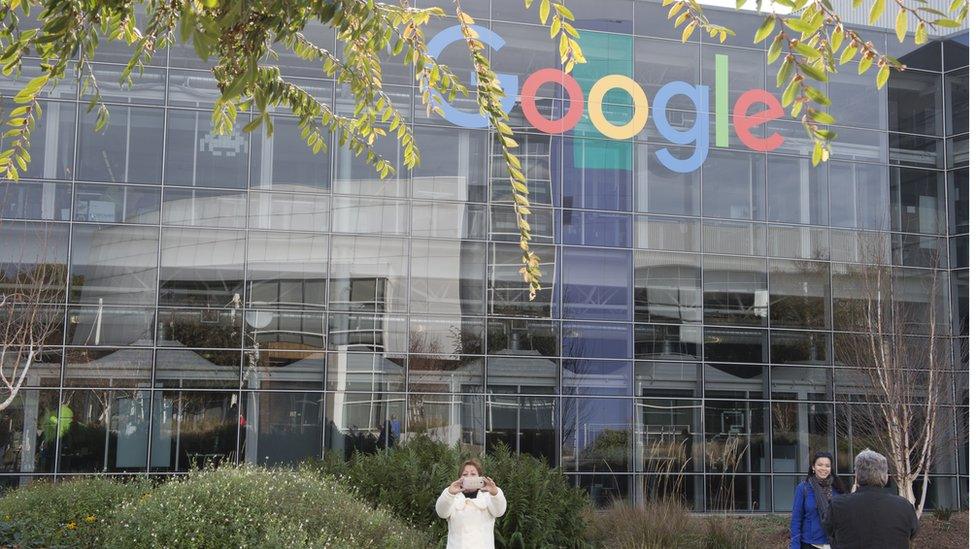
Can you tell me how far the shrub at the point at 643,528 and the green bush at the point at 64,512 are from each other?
5.64 m

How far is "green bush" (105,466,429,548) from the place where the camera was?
8.45 metres

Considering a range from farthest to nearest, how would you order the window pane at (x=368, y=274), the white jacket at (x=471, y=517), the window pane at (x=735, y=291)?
1. the window pane at (x=735, y=291)
2. the window pane at (x=368, y=274)
3. the white jacket at (x=471, y=517)

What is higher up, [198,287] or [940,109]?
[940,109]

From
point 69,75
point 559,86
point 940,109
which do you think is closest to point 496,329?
point 559,86

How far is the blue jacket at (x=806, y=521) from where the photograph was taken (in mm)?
9883

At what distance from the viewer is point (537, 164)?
23016 millimetres

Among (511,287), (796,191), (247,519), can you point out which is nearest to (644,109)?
(796,191)

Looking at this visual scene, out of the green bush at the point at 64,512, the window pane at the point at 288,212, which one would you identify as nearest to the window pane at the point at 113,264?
the window pane at the point at 288,212

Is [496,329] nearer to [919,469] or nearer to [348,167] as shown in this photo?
[348,167]

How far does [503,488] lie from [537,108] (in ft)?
40.3

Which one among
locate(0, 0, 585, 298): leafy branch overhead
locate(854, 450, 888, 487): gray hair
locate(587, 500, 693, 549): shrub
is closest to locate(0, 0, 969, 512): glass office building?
locate(587, 500, 693, 549): shrub

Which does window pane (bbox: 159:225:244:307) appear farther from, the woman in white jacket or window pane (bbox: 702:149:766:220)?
the woman in white jacket

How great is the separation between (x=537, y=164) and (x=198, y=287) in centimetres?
730

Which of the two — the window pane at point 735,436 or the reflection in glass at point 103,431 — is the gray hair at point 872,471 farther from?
the window pane at point 735,436
